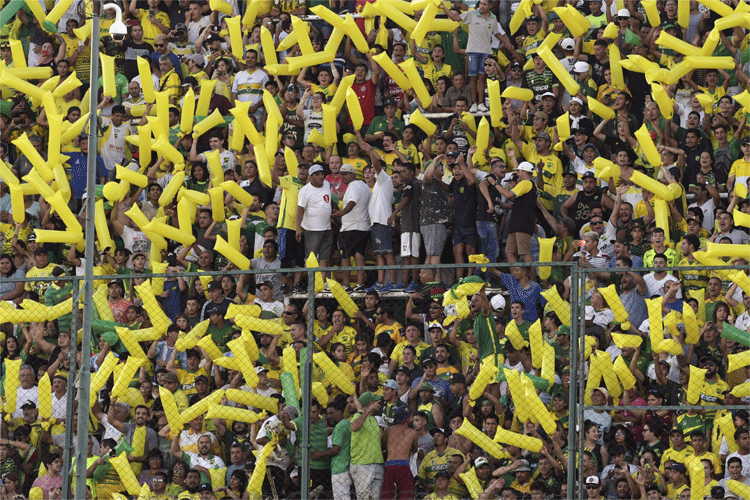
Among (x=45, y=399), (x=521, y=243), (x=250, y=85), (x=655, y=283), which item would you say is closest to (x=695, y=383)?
(x=655, y=283)

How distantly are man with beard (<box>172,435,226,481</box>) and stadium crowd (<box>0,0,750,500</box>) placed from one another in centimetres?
3

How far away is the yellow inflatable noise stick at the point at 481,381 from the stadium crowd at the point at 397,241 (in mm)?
121

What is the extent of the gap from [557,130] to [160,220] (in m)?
4.76

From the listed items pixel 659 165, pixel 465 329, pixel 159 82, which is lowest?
pixel 465 329

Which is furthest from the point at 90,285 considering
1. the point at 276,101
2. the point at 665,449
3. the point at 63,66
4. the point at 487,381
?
the point at 63,66

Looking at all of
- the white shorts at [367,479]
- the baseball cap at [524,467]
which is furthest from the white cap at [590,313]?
the white shorts at [367,479]

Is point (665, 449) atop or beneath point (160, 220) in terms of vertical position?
beneath

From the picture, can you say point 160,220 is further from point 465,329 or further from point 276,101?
point 465,329

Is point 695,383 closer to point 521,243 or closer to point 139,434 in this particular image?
point 521,243

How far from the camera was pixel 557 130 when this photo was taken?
16.0 meters

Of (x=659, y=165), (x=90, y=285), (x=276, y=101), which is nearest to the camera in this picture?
(x=90, y=285)

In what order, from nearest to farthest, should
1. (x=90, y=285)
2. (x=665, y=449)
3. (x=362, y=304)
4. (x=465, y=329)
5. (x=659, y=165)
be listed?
(x=90, y=285) → (x=665, y=449) → (x=465, y=329) → (x=362, y=304) → (x=659, y=165)

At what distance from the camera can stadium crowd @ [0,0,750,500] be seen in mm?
12383

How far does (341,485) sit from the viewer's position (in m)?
12.3
